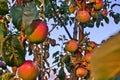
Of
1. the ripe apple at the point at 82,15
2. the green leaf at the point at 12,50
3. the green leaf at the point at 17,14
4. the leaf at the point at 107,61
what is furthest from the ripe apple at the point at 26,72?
the leaf at the point at 107,61


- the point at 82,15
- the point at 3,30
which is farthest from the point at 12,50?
the point at 82,15

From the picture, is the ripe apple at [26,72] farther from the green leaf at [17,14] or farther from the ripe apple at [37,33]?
the green leaf at [17,14]

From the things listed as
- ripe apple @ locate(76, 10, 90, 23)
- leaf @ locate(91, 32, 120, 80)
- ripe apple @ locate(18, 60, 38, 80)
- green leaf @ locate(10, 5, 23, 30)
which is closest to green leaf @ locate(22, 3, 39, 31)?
green leaf @ locate(10, 5, 23, 30)

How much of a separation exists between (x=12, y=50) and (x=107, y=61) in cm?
105

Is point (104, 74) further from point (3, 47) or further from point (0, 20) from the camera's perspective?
point (0, 20)

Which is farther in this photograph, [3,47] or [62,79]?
[62,79]

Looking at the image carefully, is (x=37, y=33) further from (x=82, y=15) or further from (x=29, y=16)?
(x=82, y=15)

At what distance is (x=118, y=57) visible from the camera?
24 cm

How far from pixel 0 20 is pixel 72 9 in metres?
1.42

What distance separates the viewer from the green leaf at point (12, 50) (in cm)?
122

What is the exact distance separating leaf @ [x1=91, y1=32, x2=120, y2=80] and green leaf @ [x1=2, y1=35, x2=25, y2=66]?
0.99 m

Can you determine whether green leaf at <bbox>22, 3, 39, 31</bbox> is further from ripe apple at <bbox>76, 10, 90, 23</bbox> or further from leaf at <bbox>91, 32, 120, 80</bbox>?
ripe apple at <bbox>76, 10, 90, 23</bbox>

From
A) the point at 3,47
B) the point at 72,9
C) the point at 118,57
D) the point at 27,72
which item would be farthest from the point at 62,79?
the point at 118,57

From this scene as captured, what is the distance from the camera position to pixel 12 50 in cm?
126
